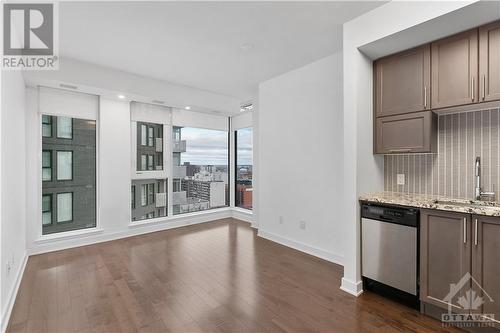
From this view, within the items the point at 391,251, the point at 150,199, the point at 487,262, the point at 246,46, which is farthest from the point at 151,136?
the point at 487,262

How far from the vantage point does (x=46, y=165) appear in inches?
157

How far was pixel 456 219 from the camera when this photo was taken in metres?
2.03

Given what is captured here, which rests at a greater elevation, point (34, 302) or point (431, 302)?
point (431, 302)

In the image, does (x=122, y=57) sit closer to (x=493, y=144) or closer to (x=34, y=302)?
(x=34, y=302)

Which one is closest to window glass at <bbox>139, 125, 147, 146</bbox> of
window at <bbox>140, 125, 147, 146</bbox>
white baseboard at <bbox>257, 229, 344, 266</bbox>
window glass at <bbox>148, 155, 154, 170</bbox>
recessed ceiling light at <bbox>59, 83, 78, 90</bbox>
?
window at <bbox>140, 125, 147, 146</bbox>

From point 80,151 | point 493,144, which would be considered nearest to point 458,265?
point 493,144

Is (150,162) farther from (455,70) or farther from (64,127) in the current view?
(455,70)

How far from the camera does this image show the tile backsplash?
90.7 inches

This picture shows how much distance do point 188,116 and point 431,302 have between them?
526cm

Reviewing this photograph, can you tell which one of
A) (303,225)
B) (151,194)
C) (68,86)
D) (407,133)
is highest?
(68,86)

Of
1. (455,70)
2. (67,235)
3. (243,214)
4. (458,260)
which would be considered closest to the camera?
(458,260)

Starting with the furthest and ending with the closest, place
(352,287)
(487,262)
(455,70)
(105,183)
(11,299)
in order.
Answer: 1. (105,183)
2. (352,287)
3. (11,299)
4. (455,70)
5. (487,262)

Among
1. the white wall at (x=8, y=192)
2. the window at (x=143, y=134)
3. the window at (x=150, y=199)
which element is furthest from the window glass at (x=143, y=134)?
the white wall at (x=8, y=192)

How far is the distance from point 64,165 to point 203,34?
133 inches
